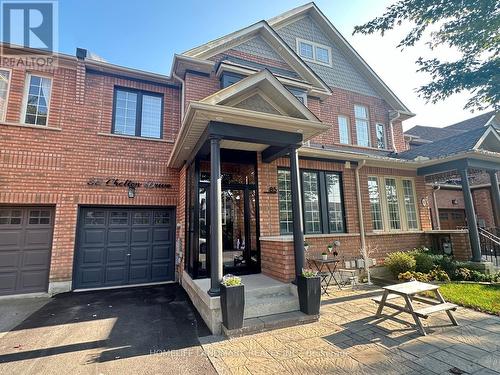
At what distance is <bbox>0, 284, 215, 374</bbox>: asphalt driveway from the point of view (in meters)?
3.13

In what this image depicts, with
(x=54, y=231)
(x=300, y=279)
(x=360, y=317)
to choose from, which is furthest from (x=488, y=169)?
(x=54, y=231)

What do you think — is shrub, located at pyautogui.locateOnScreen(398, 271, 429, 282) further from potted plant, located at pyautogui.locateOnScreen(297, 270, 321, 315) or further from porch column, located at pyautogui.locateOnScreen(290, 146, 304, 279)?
porch column, located at pyautogui.locateOnScreen(290, 146, 304, 279)

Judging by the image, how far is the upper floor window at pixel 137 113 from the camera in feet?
25.6

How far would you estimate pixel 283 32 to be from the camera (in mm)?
9883

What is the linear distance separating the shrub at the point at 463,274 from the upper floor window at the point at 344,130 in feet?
17.8

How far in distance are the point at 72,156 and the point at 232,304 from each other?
20.4 ft

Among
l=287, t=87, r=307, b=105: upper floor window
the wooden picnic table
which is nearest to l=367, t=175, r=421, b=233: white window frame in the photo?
l=287, t=87, r=307, b=105: upper floor window

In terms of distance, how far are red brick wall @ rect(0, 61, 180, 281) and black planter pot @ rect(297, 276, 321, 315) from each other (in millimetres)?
4878

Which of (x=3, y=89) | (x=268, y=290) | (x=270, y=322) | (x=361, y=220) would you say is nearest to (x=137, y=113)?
(x=3, y=89)

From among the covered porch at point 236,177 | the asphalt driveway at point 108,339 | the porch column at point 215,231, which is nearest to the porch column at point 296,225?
the covered porch at point 236,177

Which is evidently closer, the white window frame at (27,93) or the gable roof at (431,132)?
the white window frame at (27,93)

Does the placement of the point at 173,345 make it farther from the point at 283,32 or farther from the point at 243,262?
the point at 283,32

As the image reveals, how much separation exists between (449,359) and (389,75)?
11555mm

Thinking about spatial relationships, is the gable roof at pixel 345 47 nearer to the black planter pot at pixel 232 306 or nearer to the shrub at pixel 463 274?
the shrub at pixel 463 274
